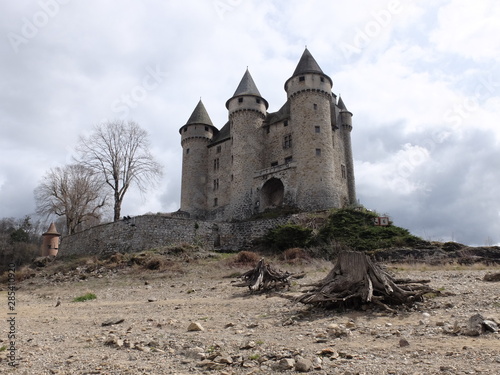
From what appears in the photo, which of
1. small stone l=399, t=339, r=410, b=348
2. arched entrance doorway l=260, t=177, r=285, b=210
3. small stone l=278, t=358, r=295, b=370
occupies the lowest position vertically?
small stone l=278, t=358, r=295, b=370

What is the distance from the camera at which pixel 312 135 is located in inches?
1357

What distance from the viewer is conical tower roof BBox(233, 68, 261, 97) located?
39234 mm

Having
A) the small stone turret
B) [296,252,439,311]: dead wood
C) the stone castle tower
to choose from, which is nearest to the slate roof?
the stone castle tower

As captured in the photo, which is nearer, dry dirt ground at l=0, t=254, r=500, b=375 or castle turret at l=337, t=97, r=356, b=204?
dry dirt ground at l=0, t=254, r=500, b=375

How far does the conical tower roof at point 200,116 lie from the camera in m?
42.7

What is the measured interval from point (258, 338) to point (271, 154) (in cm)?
3188

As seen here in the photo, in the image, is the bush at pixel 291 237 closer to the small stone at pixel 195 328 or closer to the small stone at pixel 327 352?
the small stone at pixel 195 328

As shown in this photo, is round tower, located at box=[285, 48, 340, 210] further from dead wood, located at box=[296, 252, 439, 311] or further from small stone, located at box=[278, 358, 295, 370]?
small stone, located at box=[278, 358, 295, 370]

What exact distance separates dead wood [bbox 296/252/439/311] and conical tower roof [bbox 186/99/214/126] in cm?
3534

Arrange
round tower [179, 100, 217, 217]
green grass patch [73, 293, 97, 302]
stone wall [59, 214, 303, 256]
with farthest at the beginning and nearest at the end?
round tower [179, 100, 217, 217] < stone wall [59, 214, 303, 256] < green grass patch [73, 293, 97, 302]

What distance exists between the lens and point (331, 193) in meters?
33.3

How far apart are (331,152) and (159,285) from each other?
71.3ft

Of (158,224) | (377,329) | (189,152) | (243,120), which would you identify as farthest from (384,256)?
(189,152)

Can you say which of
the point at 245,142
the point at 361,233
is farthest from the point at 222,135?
the point at 361,233
